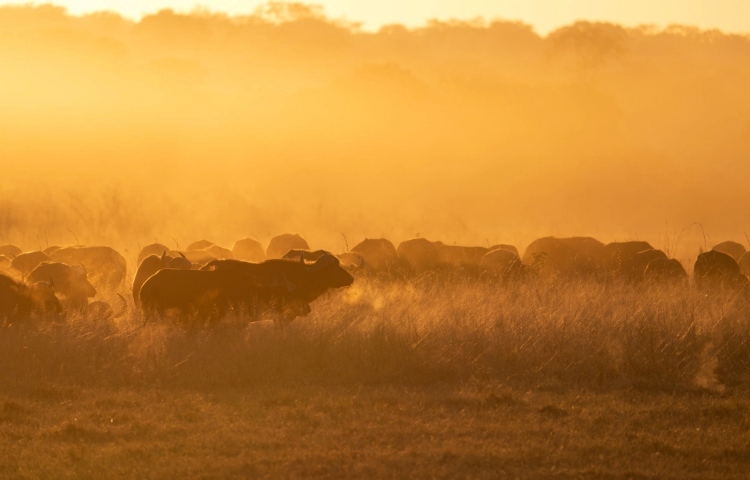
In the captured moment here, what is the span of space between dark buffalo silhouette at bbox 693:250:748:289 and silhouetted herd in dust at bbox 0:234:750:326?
0.02 meters

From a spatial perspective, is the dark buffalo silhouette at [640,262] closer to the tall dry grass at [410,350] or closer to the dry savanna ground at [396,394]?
the dry savanna ground at [396,394]

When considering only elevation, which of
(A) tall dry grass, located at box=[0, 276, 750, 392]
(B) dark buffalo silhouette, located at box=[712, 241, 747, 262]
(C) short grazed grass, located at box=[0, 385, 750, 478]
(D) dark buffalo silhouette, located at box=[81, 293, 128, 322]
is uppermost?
(B) dark buffalo silhouette, located at box=[712, 241, 747, 262]

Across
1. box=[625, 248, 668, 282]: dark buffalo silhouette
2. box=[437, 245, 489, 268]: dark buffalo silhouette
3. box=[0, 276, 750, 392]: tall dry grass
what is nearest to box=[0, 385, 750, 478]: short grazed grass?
box=[0, 276, 750, 392]: tall dry grass

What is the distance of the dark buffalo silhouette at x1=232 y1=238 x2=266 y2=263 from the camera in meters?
25.4

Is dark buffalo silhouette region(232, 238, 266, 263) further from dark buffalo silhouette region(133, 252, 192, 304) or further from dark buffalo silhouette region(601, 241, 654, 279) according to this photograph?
dark buffalo silhouette region(133, 252, 192, 304)

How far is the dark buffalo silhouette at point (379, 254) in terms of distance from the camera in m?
22.8

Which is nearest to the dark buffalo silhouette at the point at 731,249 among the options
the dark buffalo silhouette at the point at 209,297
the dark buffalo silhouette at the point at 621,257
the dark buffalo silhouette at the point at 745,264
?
the dark buffalo silhouette at the point at 745,264

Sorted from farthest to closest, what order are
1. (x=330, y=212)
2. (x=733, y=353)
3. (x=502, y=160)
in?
(x=502, y=160), (x=330, y=212), (x=733, y=353)

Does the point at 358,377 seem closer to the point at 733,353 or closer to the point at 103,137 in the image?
the point at 733,353

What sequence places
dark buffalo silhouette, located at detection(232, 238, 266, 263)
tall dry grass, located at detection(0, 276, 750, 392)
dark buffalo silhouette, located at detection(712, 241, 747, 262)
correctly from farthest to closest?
1. dark buffalo silhouette, located at detection(712, 241, 747, 262)
2. dark buffalo silhouette, located at detection(232, 238, 266, 263)
3. tall dry grass, located at detection(0, 276, 750, 392)

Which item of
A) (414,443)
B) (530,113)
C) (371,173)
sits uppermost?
(530,113)

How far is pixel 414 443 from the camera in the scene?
925cm

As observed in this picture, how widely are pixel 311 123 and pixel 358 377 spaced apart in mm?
75599

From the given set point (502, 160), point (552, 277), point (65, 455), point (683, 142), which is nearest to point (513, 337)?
point (65, 455)
